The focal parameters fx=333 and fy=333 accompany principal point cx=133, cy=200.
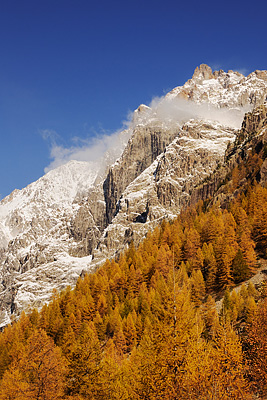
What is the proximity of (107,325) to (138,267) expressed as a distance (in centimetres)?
1947

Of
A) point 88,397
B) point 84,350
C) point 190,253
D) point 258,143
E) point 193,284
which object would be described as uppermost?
point 258,143

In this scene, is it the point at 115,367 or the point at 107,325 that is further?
the point at 107,325

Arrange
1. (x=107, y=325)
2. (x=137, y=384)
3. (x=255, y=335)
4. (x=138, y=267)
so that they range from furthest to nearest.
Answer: (x=138, y=267) < (x=107, y=325) < (x=255, y=335) < (x=137, y=384)

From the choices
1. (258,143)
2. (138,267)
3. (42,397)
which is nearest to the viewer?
(42,397)

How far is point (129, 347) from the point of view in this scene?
53750 millimetres

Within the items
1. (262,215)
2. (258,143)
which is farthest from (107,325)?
(258,143)

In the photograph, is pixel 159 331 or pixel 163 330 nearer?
pixel 163 330

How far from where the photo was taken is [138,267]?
264 ft

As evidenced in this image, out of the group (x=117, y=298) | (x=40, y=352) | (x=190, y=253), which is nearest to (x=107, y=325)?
(x=117, y=298)

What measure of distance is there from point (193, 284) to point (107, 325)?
19.0m

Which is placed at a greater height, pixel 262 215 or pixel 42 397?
pixel 262 215

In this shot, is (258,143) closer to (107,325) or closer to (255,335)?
(107,325)

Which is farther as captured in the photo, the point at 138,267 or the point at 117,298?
the point at 138,267

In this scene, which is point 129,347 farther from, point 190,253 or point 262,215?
point 262,215
